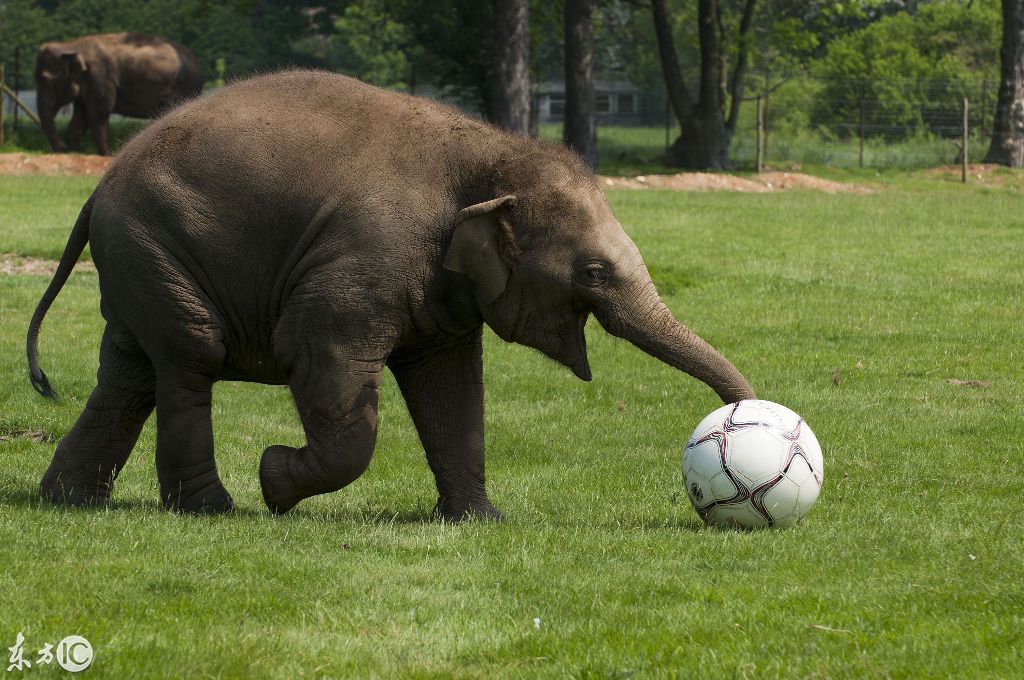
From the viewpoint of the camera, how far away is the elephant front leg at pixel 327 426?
27.5ft

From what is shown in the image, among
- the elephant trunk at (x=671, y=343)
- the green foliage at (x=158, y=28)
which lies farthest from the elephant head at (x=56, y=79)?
the elephant trunk at (x=671, y=343)

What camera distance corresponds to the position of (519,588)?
6.98 metres

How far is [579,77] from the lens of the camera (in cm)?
3400

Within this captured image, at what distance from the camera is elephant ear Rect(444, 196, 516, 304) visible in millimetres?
8297

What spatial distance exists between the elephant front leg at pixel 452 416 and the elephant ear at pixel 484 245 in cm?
82

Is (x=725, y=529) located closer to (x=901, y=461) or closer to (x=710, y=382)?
(x=710, y=382)

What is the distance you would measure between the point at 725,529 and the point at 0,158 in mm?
26812

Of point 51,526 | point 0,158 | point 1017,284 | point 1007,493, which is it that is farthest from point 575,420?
point 0,158

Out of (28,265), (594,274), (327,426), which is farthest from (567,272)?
(28,265)

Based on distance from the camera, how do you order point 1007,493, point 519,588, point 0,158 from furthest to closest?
point 0,158 → point 1007,493 → point 519,588

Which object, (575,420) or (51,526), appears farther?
(575,420)

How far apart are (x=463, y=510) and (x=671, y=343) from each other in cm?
162

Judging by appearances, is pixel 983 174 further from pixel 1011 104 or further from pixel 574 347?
pixel 574 347

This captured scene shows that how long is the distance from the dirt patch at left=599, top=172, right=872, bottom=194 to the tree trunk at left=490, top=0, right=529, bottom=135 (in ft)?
7.17
